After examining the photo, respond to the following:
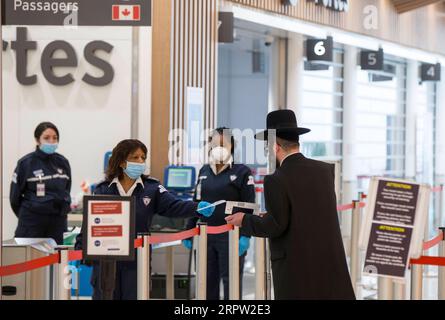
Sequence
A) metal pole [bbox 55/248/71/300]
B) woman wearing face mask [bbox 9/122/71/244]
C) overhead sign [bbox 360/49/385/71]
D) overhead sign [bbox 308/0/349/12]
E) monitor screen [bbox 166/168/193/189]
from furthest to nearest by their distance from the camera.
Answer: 1. overhead sign [bbox 360/49/385/71]
2. overhead sign [bbox 308/0/349/12]
3. monitor screen [bbox 166/168/193/189]
4. woman wearing face mask [bbox 9/122/71/244]
5. metal pole [bbox 55/248/71/300]

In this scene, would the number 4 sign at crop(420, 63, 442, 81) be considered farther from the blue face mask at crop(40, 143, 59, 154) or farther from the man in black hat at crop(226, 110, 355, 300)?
the man in black hat at crop(226, 110, 355, 300)

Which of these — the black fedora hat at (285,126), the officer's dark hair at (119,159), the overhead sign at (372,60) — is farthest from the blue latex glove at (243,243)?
the overhead sign at (372,60)

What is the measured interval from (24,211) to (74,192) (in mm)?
1918

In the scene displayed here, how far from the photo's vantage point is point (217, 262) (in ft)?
21.1

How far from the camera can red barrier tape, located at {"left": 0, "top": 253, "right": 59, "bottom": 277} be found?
3.86 m

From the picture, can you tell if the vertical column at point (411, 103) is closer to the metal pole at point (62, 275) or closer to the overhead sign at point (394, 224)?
the metal pole at point (62, 275)

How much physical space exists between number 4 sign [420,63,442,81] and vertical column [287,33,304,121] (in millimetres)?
4222

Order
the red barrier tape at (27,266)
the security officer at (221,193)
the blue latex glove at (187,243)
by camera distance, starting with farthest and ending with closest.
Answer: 1. the blue latex glove at (187,243)
2. the security officer at (221,193)
3. the red barrier tape at (27,266)

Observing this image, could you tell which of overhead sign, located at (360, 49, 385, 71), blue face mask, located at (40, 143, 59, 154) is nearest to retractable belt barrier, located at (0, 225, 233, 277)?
blue face mask, located at (40, 143, 59, 154)

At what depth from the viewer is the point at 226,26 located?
948cm

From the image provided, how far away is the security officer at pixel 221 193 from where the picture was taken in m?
6.37

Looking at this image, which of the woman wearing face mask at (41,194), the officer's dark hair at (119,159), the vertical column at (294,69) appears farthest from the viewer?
the vertical column at (294,69)
